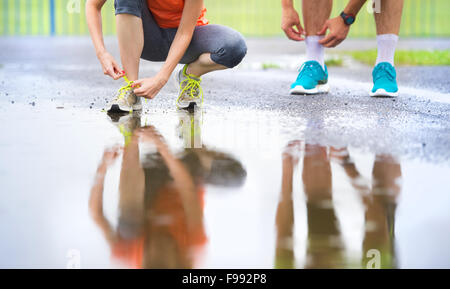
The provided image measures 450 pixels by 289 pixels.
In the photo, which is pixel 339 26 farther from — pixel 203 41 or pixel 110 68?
pixel 110 68

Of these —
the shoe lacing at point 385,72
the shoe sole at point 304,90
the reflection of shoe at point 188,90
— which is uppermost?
the shoe lacing at point 385,72

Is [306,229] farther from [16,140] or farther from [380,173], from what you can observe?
[16,140]

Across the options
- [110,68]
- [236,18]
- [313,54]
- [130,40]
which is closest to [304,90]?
[313,54]

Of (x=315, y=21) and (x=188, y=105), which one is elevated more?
(x=315, y=21)

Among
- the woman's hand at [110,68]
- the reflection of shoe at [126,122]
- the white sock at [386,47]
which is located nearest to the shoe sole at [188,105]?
the reflection of shoe at [126,122]

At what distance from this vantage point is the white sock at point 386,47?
4.03 metres

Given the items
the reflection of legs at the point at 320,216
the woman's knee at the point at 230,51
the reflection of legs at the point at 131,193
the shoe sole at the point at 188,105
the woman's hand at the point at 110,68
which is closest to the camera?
the reflection of legs at the point at 320,216

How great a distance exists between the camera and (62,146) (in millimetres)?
2375

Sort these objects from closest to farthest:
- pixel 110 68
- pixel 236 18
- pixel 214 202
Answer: pixel 214 202 < pixel 110 68 < pixel 236 18

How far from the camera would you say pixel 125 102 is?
336 cm

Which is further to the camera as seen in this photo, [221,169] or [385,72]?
[385,72]

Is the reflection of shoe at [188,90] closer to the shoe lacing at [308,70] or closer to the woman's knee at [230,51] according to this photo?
the woman's knee at [230,51]

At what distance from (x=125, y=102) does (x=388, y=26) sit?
5.65ft
